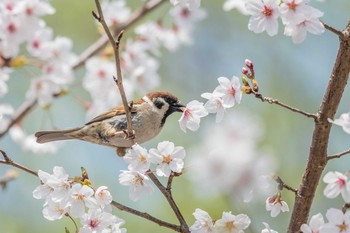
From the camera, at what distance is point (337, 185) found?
2199mm

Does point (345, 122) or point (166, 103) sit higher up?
point (166, 103)

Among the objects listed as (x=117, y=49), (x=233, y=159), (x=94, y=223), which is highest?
(x=117, y=49)

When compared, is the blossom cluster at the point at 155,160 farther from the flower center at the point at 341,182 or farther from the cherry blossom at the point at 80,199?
the flower center at the point at 341,182

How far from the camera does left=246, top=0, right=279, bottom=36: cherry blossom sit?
2.49 meters

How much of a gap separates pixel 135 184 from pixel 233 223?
40 centimetres

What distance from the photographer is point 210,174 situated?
1.83m

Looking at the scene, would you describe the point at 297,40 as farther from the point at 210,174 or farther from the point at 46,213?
the point at 46,213

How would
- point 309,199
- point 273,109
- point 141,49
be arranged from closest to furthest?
point 309,199 < point 141,49 < point 273,109

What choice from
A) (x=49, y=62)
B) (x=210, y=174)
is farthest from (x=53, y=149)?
(x=210, y=174)

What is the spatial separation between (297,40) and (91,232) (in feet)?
3.38

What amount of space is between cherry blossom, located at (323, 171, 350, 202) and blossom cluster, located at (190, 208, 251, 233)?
340 millimetres

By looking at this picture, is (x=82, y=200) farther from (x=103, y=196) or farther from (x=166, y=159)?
(x=166, y=159)

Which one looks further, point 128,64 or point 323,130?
point 128,64

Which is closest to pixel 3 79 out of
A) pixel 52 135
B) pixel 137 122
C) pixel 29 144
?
pixel 52 135
